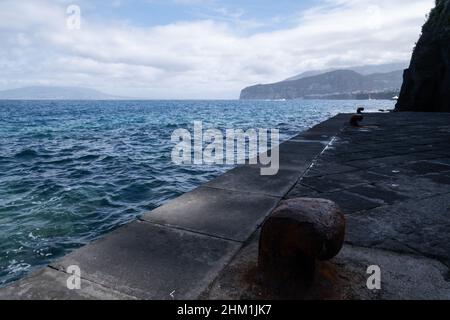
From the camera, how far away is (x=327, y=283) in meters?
1.78

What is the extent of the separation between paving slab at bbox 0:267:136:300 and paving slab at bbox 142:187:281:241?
916 millimetres

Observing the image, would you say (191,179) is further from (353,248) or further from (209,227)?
(353,248)

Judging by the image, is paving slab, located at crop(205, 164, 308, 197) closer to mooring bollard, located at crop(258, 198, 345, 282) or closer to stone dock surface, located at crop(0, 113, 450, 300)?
stone dock surface, located at crop(0, 113, 450, 300)

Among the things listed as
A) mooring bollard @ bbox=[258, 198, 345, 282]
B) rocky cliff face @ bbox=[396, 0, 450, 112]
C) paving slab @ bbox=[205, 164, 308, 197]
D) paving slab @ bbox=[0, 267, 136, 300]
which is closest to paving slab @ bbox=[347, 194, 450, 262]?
mooring bollard @ bbox=[258, 198, 345, 282]

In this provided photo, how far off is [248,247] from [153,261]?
2.19 ft

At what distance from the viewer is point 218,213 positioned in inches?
116

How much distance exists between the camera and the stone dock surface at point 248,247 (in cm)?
178

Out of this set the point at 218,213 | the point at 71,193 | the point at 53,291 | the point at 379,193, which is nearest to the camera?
the point at 53,291

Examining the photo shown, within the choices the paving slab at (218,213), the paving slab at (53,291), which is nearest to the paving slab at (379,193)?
the paving slab at (218,213)

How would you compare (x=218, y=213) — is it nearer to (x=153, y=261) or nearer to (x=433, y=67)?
(x=153, y=261)

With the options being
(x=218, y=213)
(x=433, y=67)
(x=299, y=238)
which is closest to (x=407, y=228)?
(x=299, y=238)

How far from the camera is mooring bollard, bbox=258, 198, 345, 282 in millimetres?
1588

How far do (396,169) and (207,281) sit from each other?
12.4 ft

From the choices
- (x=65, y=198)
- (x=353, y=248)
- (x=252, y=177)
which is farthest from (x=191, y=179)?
(x=353, y=248)
